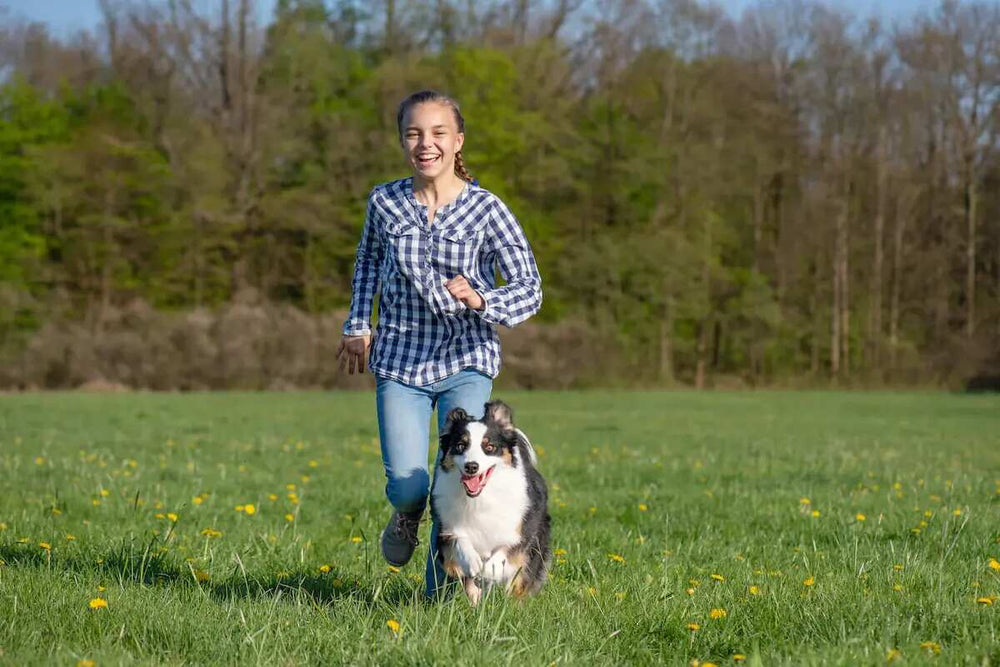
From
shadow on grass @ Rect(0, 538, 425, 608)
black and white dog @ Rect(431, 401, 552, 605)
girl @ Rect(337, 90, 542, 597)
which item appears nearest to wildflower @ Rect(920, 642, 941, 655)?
black and white dog @ Rect(431, 401, 552, 605)

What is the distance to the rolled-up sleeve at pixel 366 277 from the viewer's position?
500cm

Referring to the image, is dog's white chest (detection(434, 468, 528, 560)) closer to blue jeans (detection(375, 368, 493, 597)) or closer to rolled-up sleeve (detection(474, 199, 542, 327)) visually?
blue jeans (detection(375, 368, 493, 597))

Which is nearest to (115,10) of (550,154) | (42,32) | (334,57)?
(42,32)

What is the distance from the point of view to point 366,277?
511cm

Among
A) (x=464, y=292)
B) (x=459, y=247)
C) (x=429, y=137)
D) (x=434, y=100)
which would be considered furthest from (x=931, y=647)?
(x=434, y=100)

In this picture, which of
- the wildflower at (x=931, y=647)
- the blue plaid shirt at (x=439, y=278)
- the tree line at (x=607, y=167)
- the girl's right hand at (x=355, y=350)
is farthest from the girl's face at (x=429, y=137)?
the tree line at (x=607, y=167)

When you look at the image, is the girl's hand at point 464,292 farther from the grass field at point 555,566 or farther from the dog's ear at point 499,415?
the grass field at point 555,566

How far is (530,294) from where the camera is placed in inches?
191

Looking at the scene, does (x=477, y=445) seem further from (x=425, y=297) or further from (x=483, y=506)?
(x=425, y=297)

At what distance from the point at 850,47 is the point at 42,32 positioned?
33.9 meters

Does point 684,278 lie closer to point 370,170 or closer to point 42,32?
point 370,170

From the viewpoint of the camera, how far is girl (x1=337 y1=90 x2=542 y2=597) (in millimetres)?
4816

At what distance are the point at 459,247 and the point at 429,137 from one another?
1.64 feet

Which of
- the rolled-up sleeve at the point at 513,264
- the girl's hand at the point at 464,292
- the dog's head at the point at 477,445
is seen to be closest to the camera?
the dog's head at the point at 477,445
